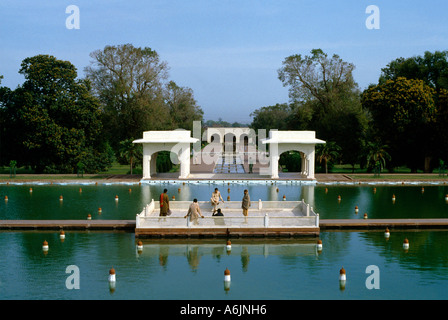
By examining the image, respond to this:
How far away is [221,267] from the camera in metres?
18.2

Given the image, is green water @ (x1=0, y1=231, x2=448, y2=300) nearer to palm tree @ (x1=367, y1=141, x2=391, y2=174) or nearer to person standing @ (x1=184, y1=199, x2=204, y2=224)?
Answer: person standing @ (x1=184, y1=199, x2=204, y2=224)

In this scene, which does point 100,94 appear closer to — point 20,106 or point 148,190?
point 20,106

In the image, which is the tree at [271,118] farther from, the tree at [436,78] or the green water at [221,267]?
the green water at [221,267]

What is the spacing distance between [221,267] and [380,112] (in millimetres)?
35977

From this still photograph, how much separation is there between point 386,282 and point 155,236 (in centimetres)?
978

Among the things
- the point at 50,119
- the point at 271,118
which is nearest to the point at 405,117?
the point at 50,119

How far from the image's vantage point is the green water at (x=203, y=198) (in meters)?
28.0

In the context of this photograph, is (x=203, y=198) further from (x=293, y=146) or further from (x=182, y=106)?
(x=182, y=106)

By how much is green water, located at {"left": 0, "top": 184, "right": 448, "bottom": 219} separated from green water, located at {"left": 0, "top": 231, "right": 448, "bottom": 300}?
4751 millimetres

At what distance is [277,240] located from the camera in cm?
2212

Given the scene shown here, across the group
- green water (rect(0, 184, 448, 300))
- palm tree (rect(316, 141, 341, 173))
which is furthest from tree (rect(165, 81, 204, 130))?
green water (rect(0, 184, 448, 300))

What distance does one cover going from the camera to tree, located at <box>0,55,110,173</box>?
47.3 m
